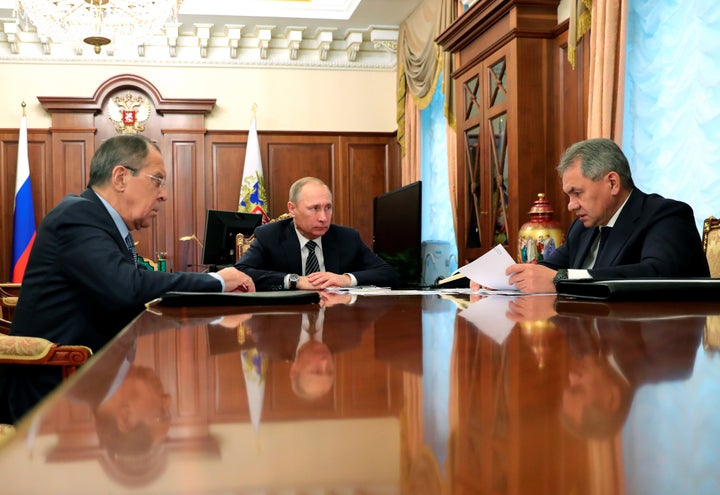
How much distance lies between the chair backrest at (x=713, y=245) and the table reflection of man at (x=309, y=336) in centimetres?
184

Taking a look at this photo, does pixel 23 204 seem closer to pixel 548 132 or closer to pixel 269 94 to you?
pixel 269 94

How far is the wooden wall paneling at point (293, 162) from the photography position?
8633mm

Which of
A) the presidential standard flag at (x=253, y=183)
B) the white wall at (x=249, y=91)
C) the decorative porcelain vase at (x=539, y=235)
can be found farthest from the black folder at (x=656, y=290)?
the white wall at (x=249, y=91)

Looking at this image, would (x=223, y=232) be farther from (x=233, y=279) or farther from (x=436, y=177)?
(x=233, y=279)

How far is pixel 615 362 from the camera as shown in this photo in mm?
674

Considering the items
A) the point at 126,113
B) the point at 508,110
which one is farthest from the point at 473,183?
the point at 126,113

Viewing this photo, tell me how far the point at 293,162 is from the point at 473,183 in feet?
12.3

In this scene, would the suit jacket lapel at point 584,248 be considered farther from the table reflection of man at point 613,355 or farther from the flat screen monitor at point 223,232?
the flat screen monitor at point 223,232

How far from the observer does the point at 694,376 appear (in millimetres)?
588

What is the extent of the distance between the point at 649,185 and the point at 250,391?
12.4 ft

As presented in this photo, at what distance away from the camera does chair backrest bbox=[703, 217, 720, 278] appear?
2.96 meters

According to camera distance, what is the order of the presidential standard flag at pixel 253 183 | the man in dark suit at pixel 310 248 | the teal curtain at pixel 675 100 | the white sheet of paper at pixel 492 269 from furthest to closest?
the presidential standard flag at pixel 253 183 < the man in dark suit at pixel 310 248 < the teal curtain at pixel 675 100 < the white sheet of paper at pixel 492 269

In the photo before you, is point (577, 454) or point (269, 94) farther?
point (269, 94)

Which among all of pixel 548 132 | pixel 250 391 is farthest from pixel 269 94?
pixel 250 391
